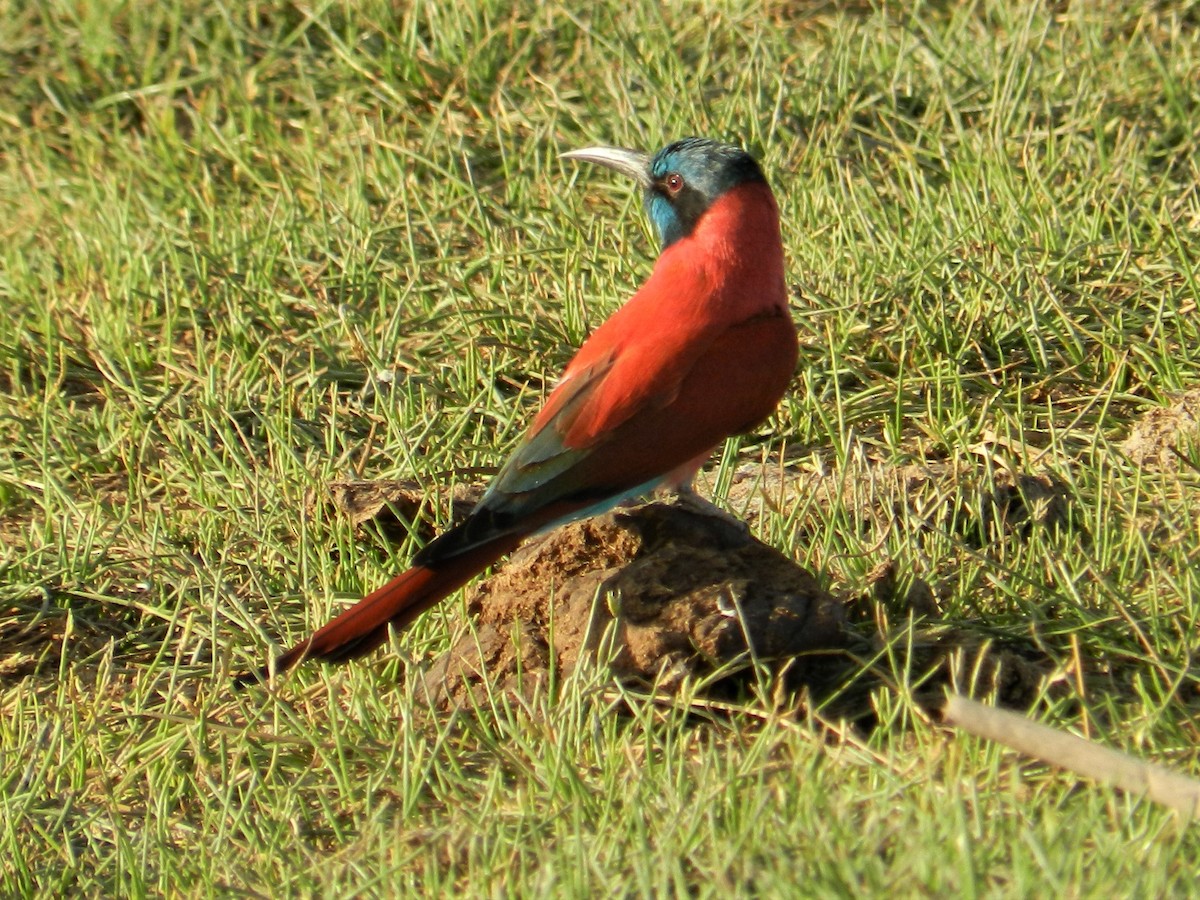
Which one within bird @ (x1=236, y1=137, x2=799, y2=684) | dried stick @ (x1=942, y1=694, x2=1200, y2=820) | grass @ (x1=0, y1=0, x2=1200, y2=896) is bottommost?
grass @ (x1=0, y1=0, x2=1200, y2=896)

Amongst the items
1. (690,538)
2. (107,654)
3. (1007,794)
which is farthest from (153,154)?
(1007,794)

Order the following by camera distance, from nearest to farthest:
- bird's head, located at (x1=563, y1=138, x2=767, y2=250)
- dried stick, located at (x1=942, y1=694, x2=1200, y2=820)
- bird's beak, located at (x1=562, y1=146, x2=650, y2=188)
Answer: dried stick, located at (x1=942, y1=694, x2=1200, y2=820) → bird's head, located at (x1=563, y1=138, x2=767, y2=250) → bird's beak, located at (x1=562, y1=146, x2=650, y2=188)

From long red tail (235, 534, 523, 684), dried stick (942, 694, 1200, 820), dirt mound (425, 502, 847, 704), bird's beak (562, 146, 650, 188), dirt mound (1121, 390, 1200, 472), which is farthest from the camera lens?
bird's beak (562, 146, 650, 188)

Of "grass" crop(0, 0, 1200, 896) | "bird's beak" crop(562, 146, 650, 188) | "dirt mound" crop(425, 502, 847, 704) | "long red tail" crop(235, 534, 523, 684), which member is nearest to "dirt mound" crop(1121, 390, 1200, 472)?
"grass" crop(0, 0, 1200, 896)

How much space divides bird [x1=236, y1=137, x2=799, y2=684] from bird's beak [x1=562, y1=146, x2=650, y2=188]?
21 centimetres

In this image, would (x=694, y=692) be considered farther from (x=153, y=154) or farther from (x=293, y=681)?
(x=153, y=154)

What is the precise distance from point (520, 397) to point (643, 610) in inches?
52.6

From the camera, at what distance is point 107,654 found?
381 centimetres

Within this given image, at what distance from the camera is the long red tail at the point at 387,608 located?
11.6ft

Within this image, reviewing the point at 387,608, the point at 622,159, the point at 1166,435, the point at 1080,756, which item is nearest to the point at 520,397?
the point at 622,159

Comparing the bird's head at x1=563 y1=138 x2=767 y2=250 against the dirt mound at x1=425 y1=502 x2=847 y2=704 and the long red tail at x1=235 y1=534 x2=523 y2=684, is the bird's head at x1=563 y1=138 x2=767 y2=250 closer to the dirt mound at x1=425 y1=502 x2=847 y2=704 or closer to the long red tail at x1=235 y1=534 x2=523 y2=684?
the dirt mound at x1=425 y1=502 x2=847 y2=704

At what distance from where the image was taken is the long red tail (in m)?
3.53

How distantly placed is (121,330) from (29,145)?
1348 mm

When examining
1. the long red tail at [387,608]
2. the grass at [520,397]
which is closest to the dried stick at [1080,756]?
the grass at [520,397]
